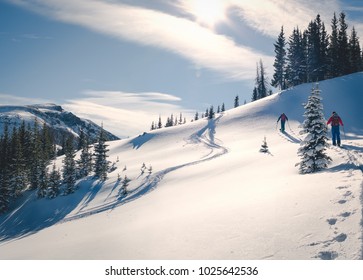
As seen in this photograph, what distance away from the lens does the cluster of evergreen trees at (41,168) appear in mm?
37750

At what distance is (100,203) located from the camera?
1118 inches

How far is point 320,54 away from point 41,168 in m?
62.6

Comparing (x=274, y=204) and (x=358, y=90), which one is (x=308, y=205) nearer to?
(x=274, y=204)

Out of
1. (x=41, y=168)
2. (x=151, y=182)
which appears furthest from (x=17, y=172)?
(x=151, y=182)

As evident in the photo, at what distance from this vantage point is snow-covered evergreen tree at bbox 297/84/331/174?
15091 mm

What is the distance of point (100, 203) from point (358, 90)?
46.1 m

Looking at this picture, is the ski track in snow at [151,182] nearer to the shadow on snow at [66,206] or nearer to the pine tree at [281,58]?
the shadow on snow at [66,206]

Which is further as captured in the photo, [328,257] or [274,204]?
[274,204]

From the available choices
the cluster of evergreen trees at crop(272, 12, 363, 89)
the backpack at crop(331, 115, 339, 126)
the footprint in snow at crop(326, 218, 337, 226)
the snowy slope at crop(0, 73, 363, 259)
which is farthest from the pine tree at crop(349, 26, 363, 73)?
the footprint in snow at crop(326, 218, 337, 226)

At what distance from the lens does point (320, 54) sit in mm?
68062

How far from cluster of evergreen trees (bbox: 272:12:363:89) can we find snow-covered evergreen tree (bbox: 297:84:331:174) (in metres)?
52.6
